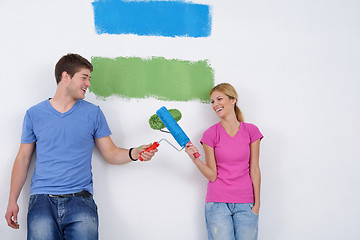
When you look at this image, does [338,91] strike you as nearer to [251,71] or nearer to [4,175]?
[251,71]

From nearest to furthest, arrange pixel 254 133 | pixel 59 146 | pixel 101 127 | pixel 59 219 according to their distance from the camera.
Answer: pixel 59 219
pixel 59 146
pixel 101 127
pixel 254 133

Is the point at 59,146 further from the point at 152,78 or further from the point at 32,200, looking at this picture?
the point at 152,78

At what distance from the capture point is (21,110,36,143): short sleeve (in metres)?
1.71

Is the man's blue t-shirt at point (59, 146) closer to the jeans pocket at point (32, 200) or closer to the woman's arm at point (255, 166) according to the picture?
the jeans pocket at point (32, 200)

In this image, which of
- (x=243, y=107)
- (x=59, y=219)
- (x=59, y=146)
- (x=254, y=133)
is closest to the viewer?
(x=59, y=219)

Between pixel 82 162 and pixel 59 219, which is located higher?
pixel 82 162

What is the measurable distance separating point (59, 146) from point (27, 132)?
0.63 ft

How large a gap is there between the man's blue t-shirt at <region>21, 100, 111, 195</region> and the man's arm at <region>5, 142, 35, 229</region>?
59mm

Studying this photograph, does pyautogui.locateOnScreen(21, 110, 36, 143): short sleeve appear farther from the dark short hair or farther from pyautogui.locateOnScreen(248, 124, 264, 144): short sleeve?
pyautogui.locateOnScreen(248, 124, 264, 144): short sleeve

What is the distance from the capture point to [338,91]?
2186 mm

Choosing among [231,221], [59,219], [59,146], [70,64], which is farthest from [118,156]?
[231,221]

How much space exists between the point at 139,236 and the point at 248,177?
0.71 meters

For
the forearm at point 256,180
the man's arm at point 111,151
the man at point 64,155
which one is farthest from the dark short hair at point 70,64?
the forearm at point 256,180

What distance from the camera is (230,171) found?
1836 millimetres
